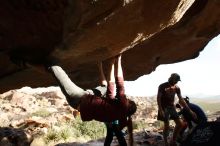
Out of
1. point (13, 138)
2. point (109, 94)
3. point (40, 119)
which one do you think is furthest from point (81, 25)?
point (40, 119)

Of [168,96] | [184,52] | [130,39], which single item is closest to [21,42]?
[130,39]

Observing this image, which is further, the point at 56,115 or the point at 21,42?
the point at 56,115

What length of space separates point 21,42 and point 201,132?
304 cm

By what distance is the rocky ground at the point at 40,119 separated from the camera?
36.0ft

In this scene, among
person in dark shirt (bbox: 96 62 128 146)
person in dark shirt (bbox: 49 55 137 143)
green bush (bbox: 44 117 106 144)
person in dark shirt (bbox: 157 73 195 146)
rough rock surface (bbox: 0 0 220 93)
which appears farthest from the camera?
green bush (bbox: 44 117 106 144)

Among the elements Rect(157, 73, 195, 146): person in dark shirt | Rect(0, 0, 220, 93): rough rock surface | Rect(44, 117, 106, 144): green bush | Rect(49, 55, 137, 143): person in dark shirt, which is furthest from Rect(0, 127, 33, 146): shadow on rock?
Rect(49, 55, 137, 143): person in dark shirt

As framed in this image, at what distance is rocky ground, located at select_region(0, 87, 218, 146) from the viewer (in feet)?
36.0

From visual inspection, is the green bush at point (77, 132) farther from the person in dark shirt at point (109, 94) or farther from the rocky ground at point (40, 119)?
the person in dark shirt at point (109, 94)

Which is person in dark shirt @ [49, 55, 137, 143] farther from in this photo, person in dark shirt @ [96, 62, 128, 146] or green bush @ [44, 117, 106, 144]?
green bush @ [44, 117, 106, 144]

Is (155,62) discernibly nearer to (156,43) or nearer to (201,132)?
(156,43)

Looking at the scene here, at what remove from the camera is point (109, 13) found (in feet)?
15.6

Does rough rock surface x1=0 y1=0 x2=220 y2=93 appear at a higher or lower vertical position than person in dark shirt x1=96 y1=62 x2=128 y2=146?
higher

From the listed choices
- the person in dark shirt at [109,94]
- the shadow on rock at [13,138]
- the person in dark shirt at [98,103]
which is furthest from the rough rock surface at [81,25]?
the shadow on rock at [13,138]

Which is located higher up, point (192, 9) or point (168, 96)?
point (192, 9)
